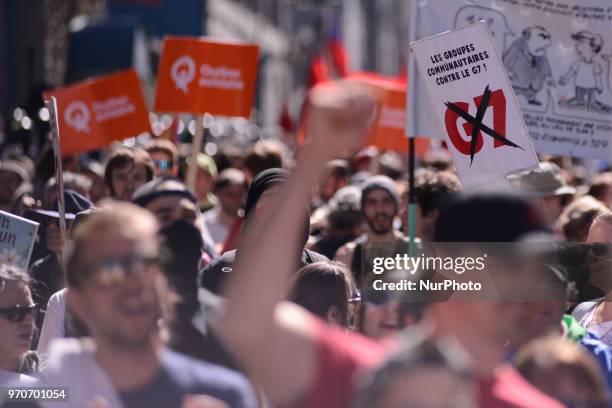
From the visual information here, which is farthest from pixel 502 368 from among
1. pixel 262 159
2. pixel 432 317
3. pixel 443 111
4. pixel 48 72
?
pixel 48 72

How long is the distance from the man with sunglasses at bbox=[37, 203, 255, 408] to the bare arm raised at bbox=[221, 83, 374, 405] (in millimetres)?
163

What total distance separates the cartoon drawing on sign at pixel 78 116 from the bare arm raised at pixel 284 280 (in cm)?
716

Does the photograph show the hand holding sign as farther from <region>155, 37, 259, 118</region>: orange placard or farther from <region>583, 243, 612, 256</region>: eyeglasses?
<region>155, 37, 259, 118</region>: orange placard

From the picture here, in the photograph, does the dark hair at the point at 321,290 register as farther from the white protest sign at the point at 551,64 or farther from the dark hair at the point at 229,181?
the dark hair at the point at 229,181

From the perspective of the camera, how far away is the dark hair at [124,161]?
7953 mm

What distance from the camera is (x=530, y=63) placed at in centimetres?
736

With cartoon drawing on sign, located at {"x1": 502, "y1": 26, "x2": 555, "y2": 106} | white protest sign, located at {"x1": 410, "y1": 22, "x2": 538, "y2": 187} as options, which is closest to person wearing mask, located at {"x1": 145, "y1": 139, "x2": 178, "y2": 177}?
cartoon drawing on sign, located at {"x1": 502, "y1": 26, "x2": 555, "y2": 106}

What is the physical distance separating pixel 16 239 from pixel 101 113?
424cm

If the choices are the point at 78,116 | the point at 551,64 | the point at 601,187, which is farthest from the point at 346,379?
the point at 78,116

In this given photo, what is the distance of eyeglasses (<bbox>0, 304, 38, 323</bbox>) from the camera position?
191 inches

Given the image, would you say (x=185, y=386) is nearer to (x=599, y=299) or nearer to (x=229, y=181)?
(x=599, y=299)

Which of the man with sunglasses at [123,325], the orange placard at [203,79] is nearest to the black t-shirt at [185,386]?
the man with sunglasses at [123,325]

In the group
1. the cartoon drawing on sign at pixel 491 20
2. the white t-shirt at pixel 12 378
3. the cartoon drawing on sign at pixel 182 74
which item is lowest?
the white t-shirt at pixel 12 378

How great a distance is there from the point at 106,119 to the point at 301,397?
23.6 ft
